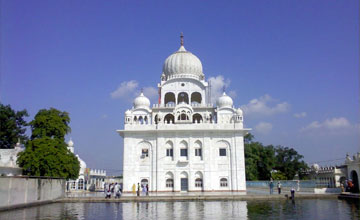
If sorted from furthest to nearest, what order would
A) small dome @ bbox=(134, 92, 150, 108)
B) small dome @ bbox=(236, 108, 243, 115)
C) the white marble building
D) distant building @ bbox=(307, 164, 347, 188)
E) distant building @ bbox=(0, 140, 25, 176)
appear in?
small dome @ bbox=(134, 92, 150, 108) → small dome @ bbox=(236, 108, 243, 115) → distant building @ bbox=(307, 164, 347, 188) → the white marble building → distant building @ bbox=(0, 140, 25, 176)

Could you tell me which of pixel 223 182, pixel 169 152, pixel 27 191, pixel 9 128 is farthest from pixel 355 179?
pixel 9 128

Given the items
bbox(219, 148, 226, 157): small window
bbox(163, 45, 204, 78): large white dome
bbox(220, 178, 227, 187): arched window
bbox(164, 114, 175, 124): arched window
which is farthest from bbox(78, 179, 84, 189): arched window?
bbox(219, 148, 226, 157): small window

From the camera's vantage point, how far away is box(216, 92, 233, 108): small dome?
36875 millimetres

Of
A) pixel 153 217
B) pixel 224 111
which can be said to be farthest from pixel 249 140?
pixel 153 217

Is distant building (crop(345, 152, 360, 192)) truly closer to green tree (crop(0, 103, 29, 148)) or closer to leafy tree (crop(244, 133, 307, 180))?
leafy tree (crop(244, 133, 307, 180))

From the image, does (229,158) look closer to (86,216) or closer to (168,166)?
(168,166)

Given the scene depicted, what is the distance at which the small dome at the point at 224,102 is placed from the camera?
36875mm

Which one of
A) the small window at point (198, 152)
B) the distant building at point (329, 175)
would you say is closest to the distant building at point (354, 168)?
the distant building at point (329, 175)

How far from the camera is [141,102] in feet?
119

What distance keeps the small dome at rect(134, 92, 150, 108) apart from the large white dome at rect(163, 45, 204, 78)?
4572 millimetres

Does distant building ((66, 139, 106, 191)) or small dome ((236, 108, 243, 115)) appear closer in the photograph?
small dome ((236, 108, 243, 115))

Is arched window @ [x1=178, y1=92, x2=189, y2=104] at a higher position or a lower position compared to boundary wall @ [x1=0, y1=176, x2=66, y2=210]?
higher

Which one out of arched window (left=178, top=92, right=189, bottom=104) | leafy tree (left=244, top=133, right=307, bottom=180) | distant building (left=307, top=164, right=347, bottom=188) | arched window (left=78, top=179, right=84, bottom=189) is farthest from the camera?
leafy tree (left=244, top=133, right=307, bottom=180)

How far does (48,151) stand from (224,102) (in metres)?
19.6
